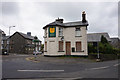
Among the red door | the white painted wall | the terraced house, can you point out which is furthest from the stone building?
the red door

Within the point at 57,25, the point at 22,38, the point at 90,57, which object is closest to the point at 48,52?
the point at 57,25

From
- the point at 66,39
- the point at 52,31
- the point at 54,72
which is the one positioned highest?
the point at 52,31

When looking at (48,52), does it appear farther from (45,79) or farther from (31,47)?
(31,47)

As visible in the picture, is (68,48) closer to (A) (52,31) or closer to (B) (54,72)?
(A) (52,31)

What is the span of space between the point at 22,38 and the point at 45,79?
41630 mm

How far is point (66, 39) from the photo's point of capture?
20328 mm

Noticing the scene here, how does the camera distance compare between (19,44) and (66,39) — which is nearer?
(66,39)

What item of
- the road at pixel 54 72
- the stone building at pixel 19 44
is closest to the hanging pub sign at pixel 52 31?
the road at pixel 54 72

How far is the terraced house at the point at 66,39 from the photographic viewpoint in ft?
63.5

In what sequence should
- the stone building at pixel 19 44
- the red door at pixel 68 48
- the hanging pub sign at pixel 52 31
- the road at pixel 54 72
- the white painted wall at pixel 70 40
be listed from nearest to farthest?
the road at pixel 54 72 → the white painted wall at pixel 70 40 → the hanging pub sign at pixel 52 31 → the red door at pixel 68 48 → the stone building at pixel 19 44

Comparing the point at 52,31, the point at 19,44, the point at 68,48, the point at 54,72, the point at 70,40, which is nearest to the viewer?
the point at 54,72

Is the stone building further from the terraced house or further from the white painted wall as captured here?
the white painted wall

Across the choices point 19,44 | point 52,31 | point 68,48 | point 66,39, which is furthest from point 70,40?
point 19,44

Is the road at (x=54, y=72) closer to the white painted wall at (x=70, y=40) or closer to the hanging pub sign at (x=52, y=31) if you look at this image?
the white painted wall at (x=70, y=40)
